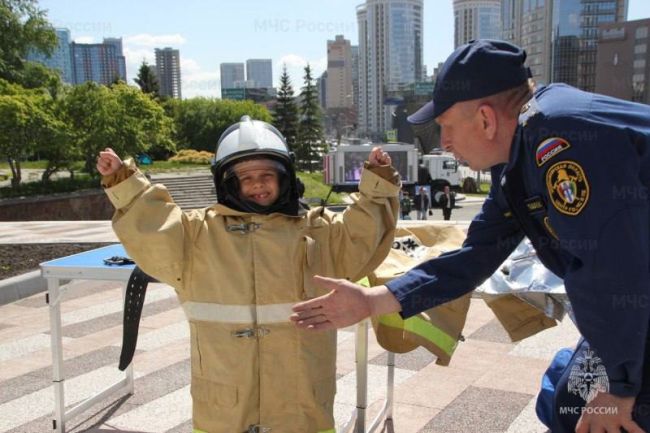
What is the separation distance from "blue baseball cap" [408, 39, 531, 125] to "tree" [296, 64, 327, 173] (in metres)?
59.1

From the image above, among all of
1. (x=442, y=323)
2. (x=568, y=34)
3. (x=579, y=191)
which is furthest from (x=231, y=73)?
(x=579, y=191)

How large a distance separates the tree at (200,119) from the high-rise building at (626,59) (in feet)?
151

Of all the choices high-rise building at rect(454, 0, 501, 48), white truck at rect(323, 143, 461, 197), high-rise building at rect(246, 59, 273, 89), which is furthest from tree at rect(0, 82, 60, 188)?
high-rise building at rect(246, 59, 273, 89)

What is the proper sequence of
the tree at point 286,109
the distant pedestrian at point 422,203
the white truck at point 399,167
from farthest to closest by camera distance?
1. the tree at point 286,109
2. the white truck at point 399,167
3. the distant pedestrian at point 422,203

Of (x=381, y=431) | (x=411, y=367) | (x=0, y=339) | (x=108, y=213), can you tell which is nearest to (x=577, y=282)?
(x=381, y=431)

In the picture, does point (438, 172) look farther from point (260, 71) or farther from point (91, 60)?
point (260, 71)

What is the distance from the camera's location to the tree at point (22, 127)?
2166cm

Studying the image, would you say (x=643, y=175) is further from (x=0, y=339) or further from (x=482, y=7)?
(x=482, y=7)

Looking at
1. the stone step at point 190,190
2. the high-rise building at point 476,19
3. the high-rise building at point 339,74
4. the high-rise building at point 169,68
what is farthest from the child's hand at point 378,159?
the high-rise building at point 169,68

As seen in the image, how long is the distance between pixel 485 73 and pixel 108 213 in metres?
25.5

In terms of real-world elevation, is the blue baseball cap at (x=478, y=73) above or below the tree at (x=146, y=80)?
below

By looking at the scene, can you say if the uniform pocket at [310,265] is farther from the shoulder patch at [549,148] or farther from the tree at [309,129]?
the tree at [309,129]

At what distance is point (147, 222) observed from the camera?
2371 mm

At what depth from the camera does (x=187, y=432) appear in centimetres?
368
